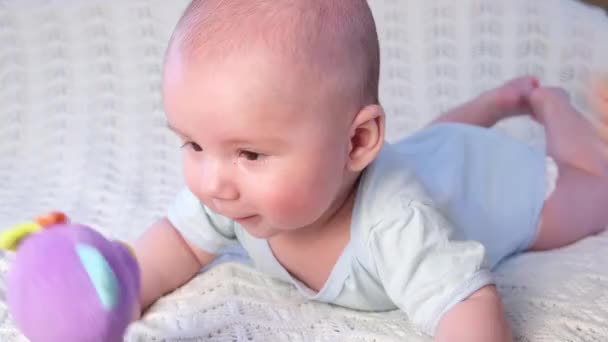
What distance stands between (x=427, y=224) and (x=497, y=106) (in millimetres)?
521

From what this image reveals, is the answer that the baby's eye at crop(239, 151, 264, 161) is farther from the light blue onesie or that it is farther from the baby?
the light blue onesie

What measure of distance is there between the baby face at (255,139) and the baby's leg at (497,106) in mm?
539

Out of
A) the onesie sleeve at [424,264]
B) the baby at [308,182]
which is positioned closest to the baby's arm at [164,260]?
the baby at [308,182]

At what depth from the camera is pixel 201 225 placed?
2.94 ft

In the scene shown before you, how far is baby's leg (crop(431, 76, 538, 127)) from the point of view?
120cm

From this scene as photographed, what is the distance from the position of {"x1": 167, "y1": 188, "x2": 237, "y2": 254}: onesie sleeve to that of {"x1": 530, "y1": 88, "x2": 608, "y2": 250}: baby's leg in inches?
16.8

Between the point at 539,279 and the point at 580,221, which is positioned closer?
the point at 539,279

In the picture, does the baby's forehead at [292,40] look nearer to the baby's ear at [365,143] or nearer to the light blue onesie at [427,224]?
the baby's ear at [365,143]

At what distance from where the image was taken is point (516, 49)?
1.35 m

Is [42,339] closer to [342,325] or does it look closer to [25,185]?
[342,325]

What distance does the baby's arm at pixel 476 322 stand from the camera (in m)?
0.69

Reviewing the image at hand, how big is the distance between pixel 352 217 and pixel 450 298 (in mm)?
143

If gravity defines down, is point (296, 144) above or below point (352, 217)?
above

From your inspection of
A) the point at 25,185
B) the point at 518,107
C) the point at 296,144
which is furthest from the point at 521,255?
the point at 25,185
